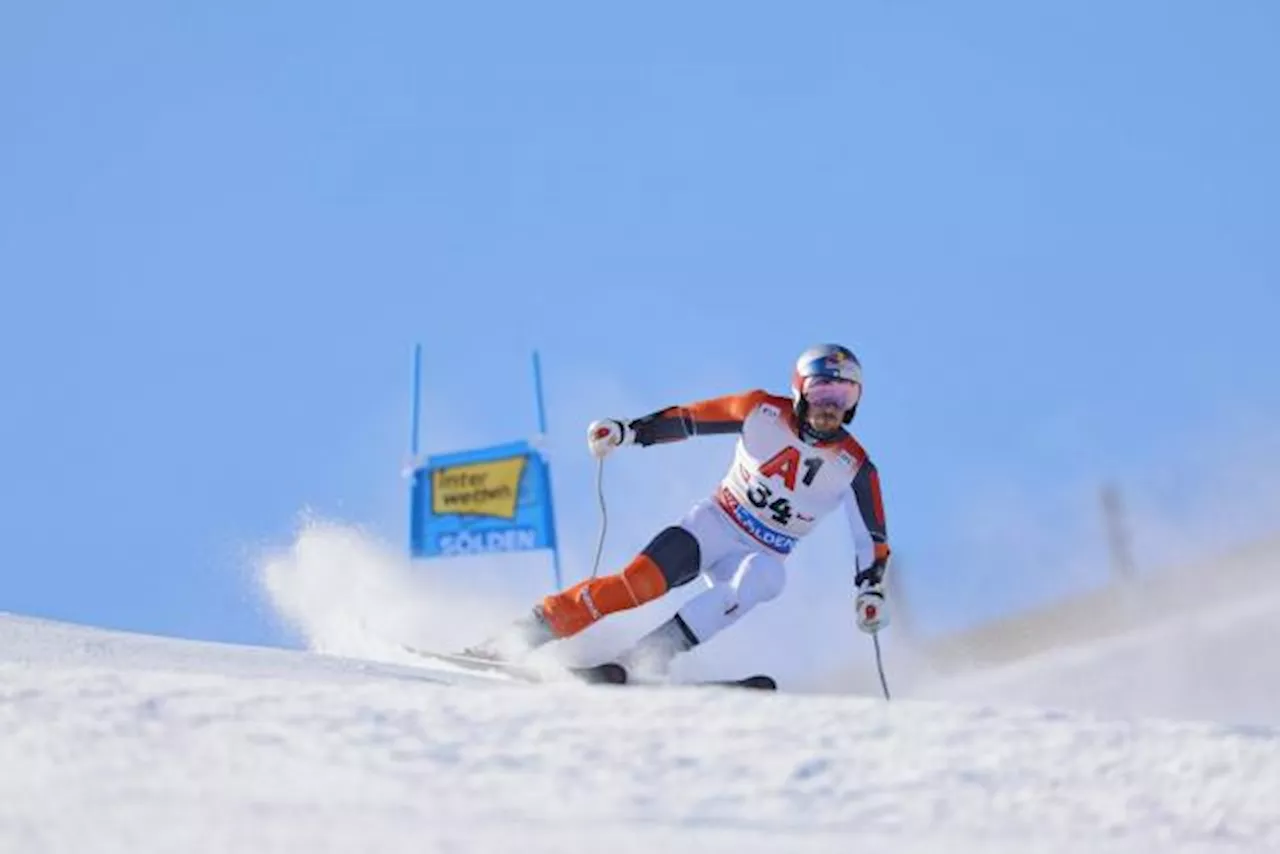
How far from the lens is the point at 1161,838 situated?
9.19 feet

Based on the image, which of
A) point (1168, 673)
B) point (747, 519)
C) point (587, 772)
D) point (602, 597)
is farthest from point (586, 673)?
point (1168, 673)

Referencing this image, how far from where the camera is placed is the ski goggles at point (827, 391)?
23.1 ft

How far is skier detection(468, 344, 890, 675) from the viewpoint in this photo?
703 centimetres

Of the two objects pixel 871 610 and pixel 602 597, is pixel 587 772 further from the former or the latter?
pixel 871 610

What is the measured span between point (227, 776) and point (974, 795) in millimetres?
1260

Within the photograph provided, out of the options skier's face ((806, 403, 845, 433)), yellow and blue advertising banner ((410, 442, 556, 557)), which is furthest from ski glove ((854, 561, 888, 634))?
yellow and blue advertising banner ((410, 442, 556, 557))

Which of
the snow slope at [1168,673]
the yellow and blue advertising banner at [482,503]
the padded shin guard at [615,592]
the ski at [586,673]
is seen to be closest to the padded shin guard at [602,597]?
the padded shin guard at [615,592]

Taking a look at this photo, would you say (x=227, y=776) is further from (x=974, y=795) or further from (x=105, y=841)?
(x=974, y=795)

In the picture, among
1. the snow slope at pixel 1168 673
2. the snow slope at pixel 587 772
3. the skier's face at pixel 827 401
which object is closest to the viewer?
the snow slope at pixel 587 772

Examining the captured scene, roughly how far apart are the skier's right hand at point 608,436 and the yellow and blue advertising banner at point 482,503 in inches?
295

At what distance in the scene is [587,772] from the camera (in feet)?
9.15

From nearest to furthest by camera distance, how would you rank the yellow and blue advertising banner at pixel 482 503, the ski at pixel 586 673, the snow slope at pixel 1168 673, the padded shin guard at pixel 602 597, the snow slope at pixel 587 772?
the snow slope at pixel 587 772 → the ski at pixel 586 673 → the padded shin guard at pixel 602 597 → the snow slope at pixel 1168 673 → the yellow and blue advertising banner at pixel 482 503

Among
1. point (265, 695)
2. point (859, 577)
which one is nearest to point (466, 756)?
point (265, 695)

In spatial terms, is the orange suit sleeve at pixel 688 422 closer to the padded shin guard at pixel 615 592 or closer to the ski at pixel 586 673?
the padded shin guard at pixel 615 592
